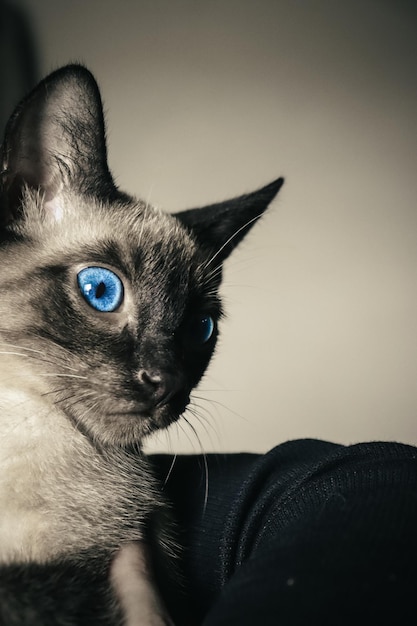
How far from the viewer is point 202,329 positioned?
99 cm

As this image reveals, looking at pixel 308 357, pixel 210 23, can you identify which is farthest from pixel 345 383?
pixel 210 23

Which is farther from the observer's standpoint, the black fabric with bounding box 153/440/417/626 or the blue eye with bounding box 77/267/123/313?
the blue eye with bounding box 77/267/123/313

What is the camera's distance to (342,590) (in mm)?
488

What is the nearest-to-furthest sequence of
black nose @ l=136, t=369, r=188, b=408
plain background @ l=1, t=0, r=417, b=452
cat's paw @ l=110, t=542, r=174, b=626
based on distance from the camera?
cat's paw @ l=110, t=542, r=174, b=626 → black nose @ l=136, t=369, r=188, b=408 → plain background @ l=1, t=0, r=417, b=452

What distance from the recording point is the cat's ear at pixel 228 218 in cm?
111

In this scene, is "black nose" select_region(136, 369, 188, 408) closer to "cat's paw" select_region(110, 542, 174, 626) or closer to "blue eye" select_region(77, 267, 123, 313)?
"blue eye" select_region(77, 267, 123, 313)

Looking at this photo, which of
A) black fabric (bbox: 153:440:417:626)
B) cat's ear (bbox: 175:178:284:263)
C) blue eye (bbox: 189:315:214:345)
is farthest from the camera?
cat's ear (bbox: 175:178:284:263)

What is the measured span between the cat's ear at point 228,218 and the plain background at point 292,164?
2.11 feet

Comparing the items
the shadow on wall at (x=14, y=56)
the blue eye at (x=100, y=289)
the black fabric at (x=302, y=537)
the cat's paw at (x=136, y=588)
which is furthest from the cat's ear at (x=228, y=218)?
the shadow on wall at (x=14, y=56)

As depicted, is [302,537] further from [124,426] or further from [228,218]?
[228,218]

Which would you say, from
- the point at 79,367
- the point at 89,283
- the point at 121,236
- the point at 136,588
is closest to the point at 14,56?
the point at 121,236

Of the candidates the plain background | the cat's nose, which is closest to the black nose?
the cat's nose

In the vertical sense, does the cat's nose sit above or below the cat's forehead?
below

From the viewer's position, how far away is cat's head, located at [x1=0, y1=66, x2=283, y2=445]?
30.0 inches
